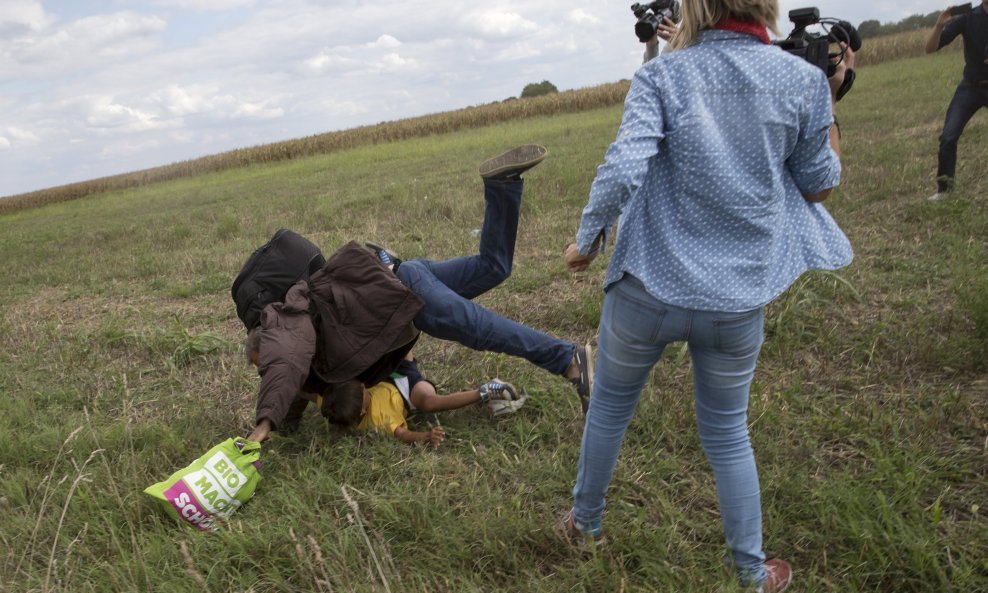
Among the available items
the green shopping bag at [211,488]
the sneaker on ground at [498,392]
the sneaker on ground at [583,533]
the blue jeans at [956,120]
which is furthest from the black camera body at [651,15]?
the blue jeans at [956,120]

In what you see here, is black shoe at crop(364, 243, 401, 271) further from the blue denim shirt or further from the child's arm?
the blue denim shirt

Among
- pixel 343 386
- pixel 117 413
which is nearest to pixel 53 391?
pixel 117 413

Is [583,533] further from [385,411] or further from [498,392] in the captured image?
[385,411]

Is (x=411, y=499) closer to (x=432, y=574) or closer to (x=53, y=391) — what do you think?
(x=432, y=574)

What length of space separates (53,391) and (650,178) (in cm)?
425

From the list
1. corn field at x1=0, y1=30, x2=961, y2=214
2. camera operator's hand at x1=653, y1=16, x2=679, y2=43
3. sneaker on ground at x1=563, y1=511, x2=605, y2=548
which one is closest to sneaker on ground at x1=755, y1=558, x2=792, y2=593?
sneaker on ground at x1=563, y1=511, x2=605, y2=548

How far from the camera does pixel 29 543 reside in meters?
2.71

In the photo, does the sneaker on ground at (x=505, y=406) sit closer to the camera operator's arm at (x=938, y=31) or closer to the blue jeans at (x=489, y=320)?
the blue jeans at (x=489, y=320)

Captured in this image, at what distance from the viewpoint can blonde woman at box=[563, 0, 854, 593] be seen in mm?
1712

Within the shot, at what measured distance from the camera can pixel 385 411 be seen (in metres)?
3.42

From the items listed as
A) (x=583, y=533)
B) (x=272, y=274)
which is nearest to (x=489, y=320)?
(x=272, y=274)

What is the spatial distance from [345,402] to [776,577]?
1.94 meters

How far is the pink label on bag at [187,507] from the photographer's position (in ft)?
8.98

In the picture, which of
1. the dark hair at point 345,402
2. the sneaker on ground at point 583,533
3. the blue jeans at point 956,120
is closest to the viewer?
the sneaker on ground at point 583,533
